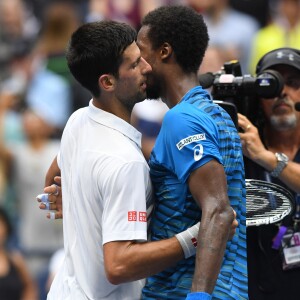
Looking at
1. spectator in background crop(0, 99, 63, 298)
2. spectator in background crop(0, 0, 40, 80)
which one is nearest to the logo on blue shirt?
spectator in background crop(0, 99, 63, 298)

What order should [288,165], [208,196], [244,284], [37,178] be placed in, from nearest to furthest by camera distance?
[208,196] < [244,284] < [288,165] < [37,178]

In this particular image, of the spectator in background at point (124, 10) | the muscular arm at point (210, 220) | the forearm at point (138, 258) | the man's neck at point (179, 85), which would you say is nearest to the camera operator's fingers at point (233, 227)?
the muscular arm at point (210, 220)

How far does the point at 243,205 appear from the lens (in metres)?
4.00

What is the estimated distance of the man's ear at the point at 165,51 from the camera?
4.06m

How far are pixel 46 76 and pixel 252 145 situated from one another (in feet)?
15.7

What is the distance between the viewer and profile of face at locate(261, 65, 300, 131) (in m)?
5.06

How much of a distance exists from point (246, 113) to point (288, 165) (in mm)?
373

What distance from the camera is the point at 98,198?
3.88 m

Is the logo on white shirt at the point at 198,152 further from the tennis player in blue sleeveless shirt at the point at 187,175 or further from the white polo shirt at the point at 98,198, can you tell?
the white polo shirt at the point at 98,198

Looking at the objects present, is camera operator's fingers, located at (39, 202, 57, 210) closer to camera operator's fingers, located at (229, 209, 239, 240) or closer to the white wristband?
the white wristband

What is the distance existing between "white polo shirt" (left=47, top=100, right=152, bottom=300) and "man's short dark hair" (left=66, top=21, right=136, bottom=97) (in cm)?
19

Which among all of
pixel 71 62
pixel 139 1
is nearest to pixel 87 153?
pixel 71 62

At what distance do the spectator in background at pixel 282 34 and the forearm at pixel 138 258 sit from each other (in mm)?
5207

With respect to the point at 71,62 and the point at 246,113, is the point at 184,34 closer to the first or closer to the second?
the point at 71,62
